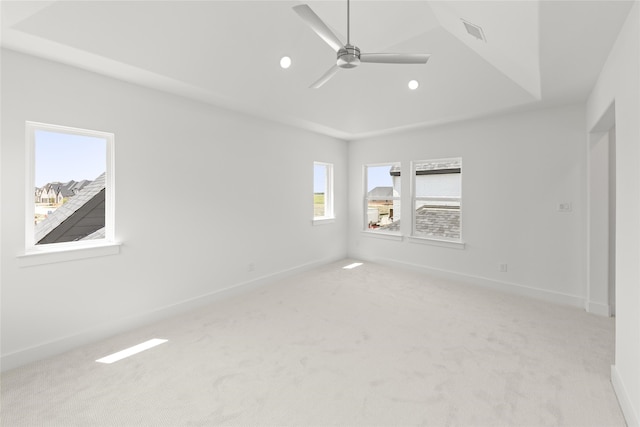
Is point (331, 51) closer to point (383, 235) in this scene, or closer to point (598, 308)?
point (383, 235)

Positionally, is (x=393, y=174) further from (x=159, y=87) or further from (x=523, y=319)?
(x=159, y=87)

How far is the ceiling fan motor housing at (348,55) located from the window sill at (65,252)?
2711 millimetres

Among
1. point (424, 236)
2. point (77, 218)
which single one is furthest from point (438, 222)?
point (77, 218)

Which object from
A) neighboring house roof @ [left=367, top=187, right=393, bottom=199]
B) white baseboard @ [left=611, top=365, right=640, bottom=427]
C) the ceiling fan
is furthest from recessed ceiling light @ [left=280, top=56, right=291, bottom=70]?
white baseboard @ [left=611, top=365, right=640, bottom=427]

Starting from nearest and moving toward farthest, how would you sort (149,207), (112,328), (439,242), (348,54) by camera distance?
(348,54)
(112,328)
(149,207)
(439,242)

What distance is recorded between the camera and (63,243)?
2.80 metres

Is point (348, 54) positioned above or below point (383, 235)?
above

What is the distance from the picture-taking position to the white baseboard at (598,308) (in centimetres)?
342

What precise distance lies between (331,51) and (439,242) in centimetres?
334

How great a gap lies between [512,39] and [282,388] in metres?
3.24

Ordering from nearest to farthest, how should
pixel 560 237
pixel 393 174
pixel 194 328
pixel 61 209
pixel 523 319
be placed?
1. pixel 61 209
2. pixel 194 328
3. pixel 523 319
4. pixel 560 237
5. pixel 393 174

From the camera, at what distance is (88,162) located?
2936mm

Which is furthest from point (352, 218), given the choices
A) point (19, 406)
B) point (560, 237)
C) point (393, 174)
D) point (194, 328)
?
point (19, 406)

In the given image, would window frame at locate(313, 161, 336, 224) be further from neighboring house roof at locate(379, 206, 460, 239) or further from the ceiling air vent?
the ceiling air vent
